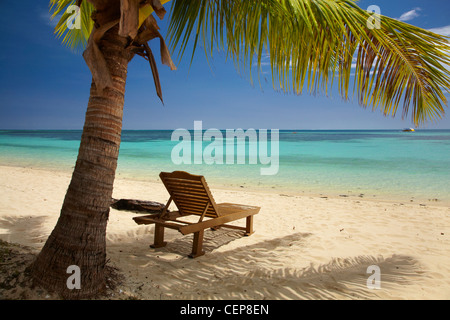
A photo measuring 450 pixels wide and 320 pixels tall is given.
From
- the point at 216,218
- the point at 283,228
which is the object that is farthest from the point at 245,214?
the point at 283,228

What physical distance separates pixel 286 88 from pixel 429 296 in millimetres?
2509

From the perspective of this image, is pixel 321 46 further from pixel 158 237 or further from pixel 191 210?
pixel 158 237

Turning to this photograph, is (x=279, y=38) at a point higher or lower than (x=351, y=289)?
higher

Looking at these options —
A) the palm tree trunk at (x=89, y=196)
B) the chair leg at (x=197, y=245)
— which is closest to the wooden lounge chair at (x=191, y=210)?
the chair leg at (x=197, y=245)

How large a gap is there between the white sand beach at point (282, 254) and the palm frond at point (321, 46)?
1.79m

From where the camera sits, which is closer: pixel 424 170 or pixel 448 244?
pixel 448 244

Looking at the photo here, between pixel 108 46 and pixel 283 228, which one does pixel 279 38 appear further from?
pixel 283 228

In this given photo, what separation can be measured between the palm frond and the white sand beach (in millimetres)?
1794

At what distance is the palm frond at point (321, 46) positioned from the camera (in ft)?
9.70

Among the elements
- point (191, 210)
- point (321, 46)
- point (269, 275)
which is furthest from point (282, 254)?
point (321, 46)

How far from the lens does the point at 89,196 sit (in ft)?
7.97

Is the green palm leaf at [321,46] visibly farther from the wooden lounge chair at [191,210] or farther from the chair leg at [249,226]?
the chair leg at [249,226]

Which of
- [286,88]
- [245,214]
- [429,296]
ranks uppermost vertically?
[286,88]

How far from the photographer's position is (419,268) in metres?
3.68
